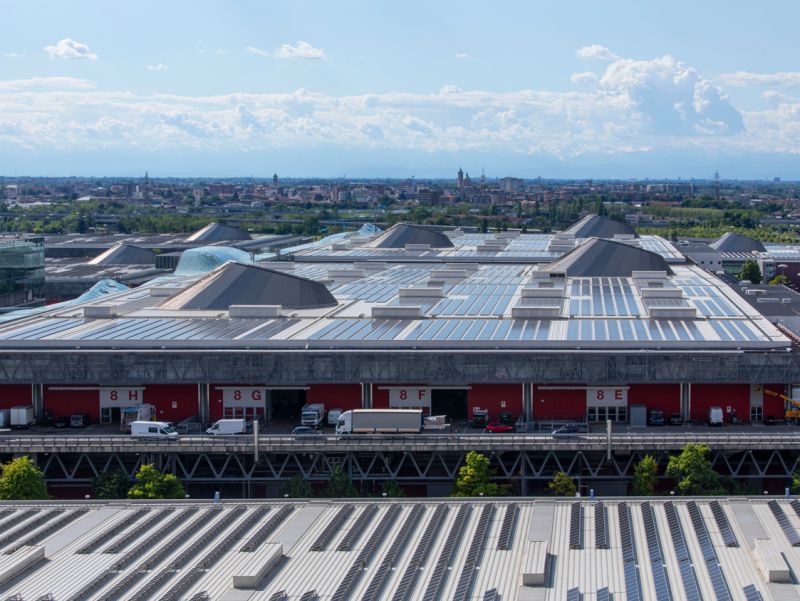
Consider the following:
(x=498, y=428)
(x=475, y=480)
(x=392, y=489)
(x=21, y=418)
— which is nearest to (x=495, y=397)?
(x=498, y=428)

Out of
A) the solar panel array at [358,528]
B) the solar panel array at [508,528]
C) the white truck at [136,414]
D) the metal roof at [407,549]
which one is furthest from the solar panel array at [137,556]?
the white truck at [136,414]


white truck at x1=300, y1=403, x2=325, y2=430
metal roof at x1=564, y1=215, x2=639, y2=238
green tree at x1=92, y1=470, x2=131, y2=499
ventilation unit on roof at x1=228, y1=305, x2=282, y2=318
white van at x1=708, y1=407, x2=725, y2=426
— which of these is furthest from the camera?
metal roof at x1=564, y1=215, x2=639, y2=238

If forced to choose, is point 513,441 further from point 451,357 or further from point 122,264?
point 122,264

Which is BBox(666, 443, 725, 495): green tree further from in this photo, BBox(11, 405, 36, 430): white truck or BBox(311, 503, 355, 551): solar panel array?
BBox(11, 405, 36, 430): white truck

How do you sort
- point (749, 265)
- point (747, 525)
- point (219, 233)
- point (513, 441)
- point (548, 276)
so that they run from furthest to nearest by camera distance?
1. point (219, 233)
2. point (749, 265)
3. point (548, 276)
4. point (513, 441)
5. point (747, 525)

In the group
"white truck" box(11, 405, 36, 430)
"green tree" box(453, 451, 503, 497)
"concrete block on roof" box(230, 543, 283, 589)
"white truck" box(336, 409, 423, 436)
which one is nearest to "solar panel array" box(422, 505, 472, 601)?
"concrete block on roof" box(230, 543, 283, 589)

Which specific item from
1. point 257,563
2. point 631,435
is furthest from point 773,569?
point 631,435

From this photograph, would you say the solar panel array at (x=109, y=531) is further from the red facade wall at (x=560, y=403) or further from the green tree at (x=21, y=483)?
the red facade wall at (x=560, y=403)
